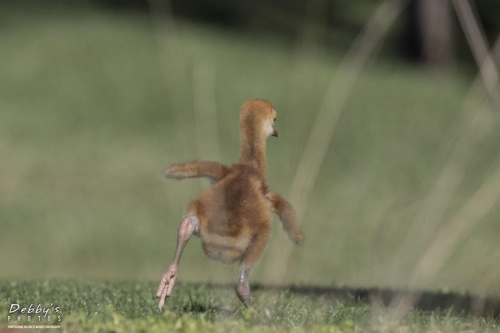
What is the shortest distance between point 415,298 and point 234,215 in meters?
1.67

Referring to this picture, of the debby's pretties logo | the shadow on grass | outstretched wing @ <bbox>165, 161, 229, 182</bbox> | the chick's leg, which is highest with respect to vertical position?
outstretched wing @ <bbox>165, 161, 229, 182</bbox>

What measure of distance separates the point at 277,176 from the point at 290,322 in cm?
1025

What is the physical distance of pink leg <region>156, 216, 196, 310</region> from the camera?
5684 mm

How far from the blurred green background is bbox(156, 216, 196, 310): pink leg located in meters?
5.15

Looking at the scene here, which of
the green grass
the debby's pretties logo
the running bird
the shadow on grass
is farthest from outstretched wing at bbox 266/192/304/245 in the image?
the debby's pretties logo

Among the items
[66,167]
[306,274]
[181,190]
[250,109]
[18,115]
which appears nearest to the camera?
[250,109]

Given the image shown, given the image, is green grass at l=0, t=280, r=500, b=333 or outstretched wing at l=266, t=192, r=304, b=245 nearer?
green grass at l=0, t=280, r=500, b=333

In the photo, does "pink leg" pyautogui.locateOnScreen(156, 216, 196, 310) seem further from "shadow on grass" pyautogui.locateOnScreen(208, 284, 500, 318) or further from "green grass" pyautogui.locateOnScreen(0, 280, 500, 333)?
"shadow on grass" pyautogui.locateOnScreen(208, 284, 500, 318)

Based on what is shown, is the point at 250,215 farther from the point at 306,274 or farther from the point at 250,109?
the point at 306,274

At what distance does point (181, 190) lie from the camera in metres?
14.9

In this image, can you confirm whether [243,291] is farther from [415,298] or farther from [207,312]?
[415,298]

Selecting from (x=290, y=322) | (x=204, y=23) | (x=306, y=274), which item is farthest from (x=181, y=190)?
(x=290, y=322)

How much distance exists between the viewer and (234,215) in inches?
234

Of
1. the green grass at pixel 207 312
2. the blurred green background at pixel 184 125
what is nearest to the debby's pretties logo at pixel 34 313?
the green grass at pixel 207 312
